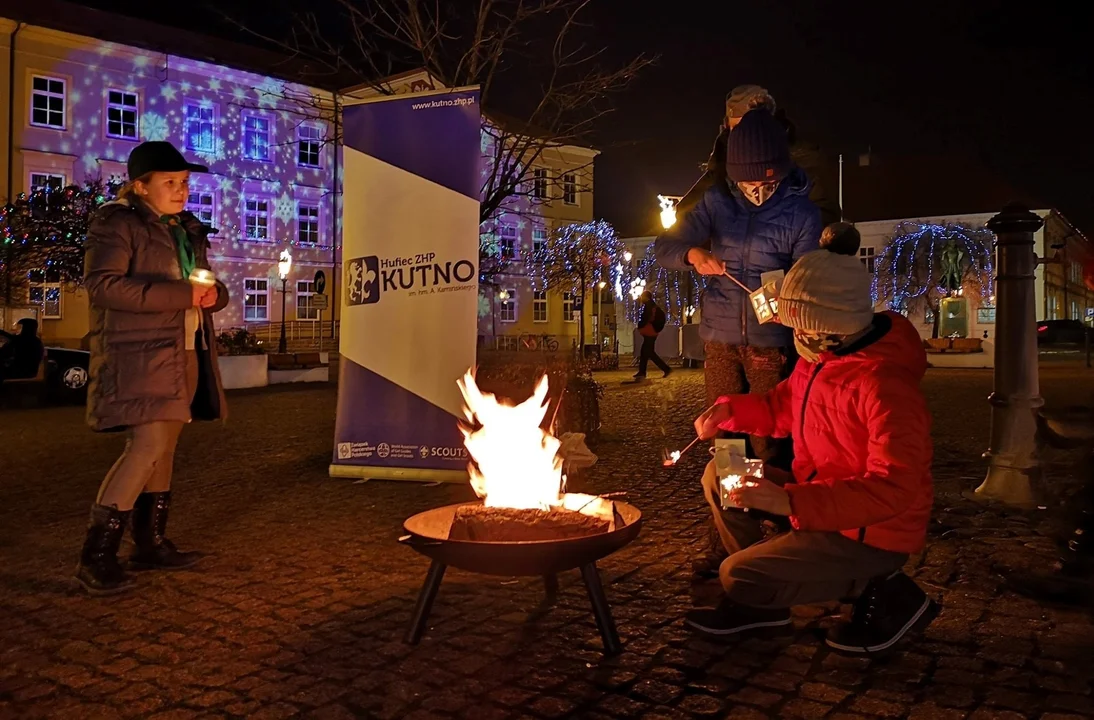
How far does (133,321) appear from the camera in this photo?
171 inches

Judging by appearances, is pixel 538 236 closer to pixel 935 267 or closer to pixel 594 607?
pixel 935 267

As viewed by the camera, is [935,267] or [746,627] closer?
[746,627]

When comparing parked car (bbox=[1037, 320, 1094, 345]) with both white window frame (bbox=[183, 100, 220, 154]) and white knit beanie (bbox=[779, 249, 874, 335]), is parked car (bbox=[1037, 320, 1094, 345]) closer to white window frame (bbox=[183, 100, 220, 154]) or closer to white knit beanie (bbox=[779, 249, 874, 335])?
white window frame (bbox=[183, 100, 220, 154])

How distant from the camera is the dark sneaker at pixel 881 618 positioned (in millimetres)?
3238

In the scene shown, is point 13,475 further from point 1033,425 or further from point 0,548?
point 1033,425

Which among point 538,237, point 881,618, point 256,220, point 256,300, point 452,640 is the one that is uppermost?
point 538,237

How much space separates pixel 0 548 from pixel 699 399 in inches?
464

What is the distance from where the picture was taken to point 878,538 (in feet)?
10.5

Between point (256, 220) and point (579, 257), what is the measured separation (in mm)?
15548

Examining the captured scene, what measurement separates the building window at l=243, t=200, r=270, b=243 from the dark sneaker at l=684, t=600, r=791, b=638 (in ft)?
130

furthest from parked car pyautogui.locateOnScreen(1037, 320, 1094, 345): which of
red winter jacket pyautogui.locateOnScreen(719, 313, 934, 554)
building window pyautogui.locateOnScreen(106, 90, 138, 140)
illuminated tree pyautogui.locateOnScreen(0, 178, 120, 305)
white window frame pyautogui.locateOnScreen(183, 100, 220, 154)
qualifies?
red winter jacket pyautogui.locateOnScreen(719, 313, 934, 554)

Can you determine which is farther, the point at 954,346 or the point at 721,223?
the point at 954,346

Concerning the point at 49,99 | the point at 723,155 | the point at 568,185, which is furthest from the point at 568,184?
the point at 49,99

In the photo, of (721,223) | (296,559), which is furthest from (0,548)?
(721,223)
